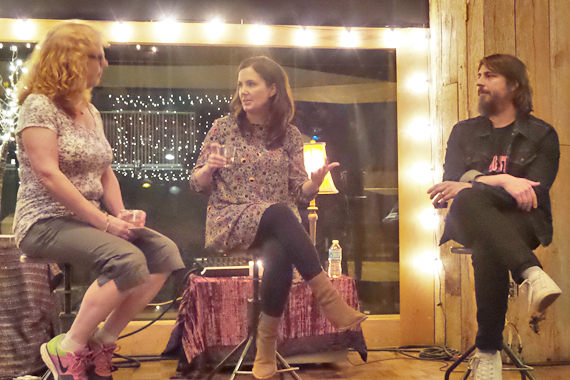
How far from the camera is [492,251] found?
72.6 inches

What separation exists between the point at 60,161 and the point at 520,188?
1.66 metres

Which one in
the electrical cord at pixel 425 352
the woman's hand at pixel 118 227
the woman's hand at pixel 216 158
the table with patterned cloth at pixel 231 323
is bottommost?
the electrical cord at pixel 425 352

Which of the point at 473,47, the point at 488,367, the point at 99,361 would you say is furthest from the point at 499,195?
the point at 99,361

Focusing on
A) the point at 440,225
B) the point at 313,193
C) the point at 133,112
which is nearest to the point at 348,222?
the point at 440,225

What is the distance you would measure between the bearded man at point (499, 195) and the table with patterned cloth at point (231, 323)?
3.14ft

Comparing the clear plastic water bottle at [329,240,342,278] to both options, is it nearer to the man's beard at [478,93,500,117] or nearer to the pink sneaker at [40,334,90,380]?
the man's beard at [478,93,500,117]

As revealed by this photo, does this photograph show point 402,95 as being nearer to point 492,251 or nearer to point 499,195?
point 499,195

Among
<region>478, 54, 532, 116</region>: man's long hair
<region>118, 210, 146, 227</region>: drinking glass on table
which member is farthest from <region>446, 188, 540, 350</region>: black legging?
<region>118, 210, 146, 227</region>: drinking glass on table

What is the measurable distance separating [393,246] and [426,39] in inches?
54.2

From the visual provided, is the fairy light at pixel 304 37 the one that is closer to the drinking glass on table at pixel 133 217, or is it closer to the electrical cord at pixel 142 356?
the electrical cord at pixel 142 356

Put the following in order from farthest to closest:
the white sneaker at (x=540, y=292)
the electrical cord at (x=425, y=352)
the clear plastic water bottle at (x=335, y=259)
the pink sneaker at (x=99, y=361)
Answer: the clear plastic water bottle at (x=335, y=259)
the electrical cord at (x=425, y=352)
the pink sneaker at (x=99, y=361)
the white sneaker at (x=540, y=292)

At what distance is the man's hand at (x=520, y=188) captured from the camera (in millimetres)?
1896

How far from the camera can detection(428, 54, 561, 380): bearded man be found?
180 centimetres

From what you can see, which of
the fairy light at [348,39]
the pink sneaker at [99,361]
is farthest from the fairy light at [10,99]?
the fairy light at [348,39]
